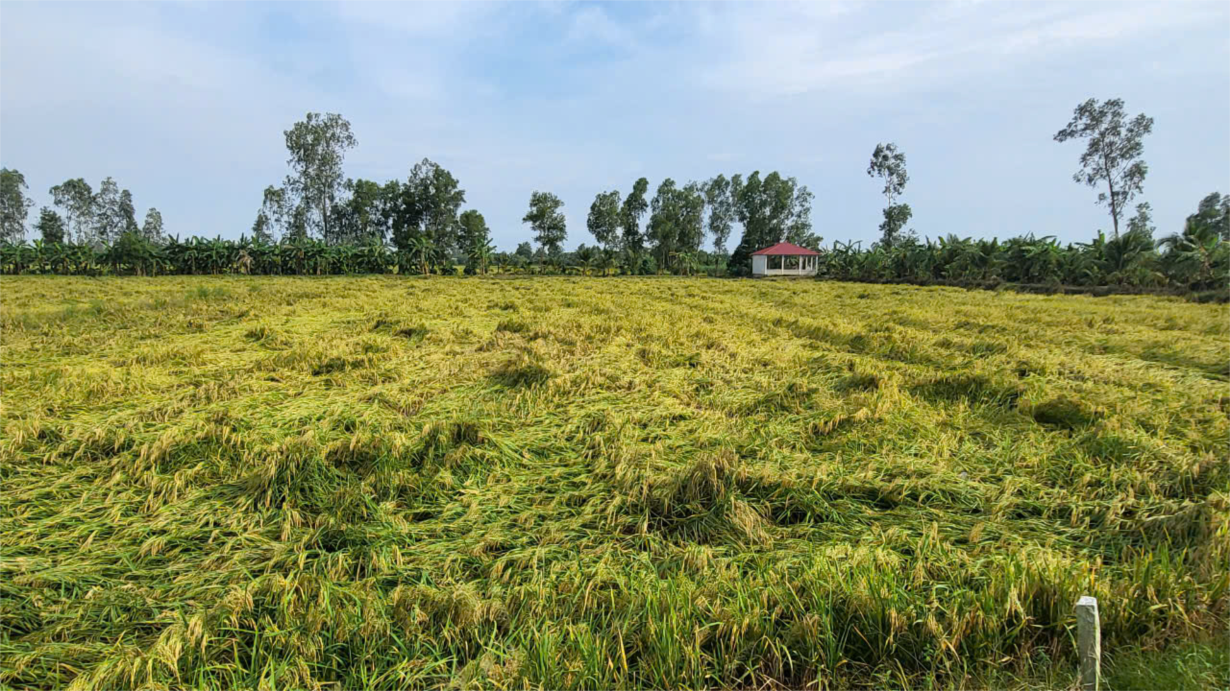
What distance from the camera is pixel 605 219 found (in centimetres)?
5109

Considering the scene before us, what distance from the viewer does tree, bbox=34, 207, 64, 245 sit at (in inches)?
2103

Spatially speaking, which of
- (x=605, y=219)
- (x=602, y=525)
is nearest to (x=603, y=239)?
(x=605, y=219)

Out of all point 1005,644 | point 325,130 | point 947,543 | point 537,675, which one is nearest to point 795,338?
point 947,543

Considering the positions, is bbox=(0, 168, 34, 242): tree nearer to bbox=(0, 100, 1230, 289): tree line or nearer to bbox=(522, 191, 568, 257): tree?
bbox=(0, 100, 1230, 289): tree line

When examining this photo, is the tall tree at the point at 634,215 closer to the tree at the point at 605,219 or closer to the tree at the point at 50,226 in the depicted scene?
the tree at the point at 605,219

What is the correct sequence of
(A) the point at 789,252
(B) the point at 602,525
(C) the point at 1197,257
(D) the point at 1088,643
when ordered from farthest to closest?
(A) the point at 789,252
(C) the point at 1197,257
(B) the point at 602,525
(D) the point at 1088,643

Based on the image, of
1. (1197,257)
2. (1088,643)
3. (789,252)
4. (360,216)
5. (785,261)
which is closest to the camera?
(1088,643)

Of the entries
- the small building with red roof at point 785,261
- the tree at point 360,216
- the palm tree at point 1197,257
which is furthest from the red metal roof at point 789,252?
the tree at point 360,216

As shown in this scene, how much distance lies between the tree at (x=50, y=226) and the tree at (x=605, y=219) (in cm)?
5696

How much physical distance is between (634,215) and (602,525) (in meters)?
53.0

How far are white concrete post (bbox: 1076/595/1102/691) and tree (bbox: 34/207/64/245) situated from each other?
3160 inches

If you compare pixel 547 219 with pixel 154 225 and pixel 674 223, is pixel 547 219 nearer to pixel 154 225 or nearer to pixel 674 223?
pixel 674 223

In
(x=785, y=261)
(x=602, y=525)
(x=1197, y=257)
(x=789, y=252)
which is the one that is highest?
(x=789, y=252)

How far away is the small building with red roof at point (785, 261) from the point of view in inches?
1676
